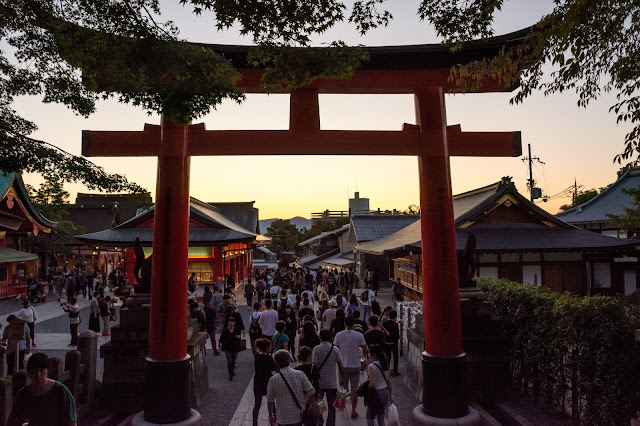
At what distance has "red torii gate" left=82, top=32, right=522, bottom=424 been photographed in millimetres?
7070

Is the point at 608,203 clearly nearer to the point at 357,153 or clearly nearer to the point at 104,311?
the point at 357,153

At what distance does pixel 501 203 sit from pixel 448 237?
13619mm

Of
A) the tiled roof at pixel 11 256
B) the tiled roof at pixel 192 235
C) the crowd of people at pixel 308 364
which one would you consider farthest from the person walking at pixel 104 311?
the tiled roof at pixel 11 256

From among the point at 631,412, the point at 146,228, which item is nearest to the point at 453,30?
the point at 631,412

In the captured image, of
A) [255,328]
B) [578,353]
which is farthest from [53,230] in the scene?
[578,353]

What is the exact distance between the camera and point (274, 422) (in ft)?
16.9

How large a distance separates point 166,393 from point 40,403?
3076 mm

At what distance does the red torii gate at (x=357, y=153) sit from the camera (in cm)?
707

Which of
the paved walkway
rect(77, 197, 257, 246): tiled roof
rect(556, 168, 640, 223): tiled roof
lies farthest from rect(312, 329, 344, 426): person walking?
rect(556, 168, 640, 223): tiled roof

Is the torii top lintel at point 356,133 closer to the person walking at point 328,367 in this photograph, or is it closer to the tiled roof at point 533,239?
the person walking at point 328,367

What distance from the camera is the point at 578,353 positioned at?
6.30m

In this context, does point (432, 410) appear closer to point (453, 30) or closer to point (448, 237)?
point (448, 237)

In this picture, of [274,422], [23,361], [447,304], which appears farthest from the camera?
[23,361]

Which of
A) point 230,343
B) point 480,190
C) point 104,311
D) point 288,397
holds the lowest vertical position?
point 230,343
